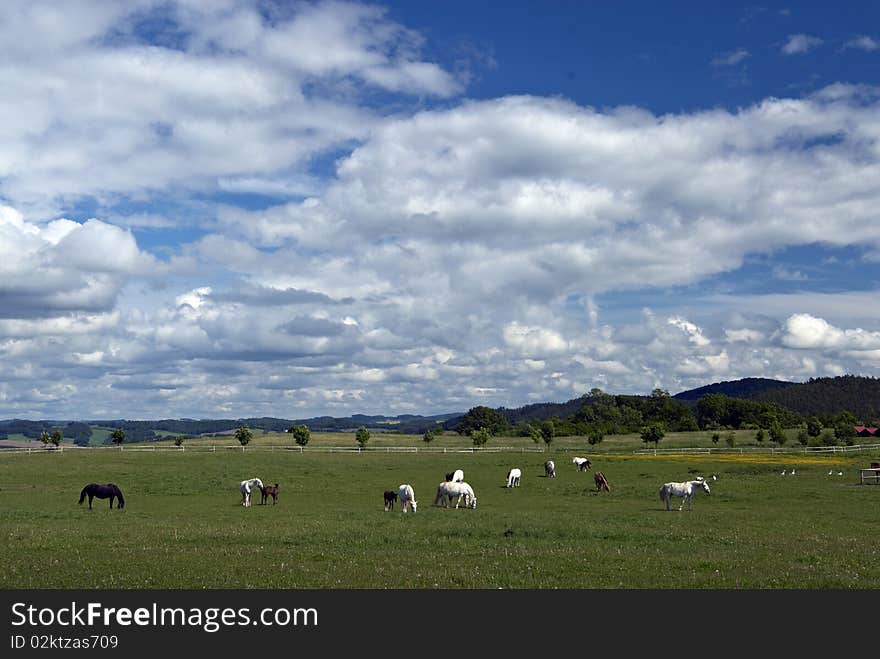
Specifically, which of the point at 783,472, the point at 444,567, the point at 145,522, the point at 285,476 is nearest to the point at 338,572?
the point at 444,567

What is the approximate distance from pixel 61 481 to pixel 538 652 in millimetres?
52463

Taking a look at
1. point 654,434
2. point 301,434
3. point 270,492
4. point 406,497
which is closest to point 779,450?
point 654,434

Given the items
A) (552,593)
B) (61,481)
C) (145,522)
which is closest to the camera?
(552,593)

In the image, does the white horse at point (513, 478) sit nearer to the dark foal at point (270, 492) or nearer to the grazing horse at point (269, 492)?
the dark foal at point (270, 492)

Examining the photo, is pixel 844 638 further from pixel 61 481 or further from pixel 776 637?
pixel 61 481

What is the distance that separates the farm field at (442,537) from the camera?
16.4 meters

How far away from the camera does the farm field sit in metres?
16.4

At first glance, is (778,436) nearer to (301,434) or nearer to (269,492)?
(301,434)

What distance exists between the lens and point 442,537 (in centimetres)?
2406

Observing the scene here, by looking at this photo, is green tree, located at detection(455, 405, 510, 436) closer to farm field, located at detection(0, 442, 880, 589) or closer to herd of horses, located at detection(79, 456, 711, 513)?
farm field, located at detection(0, 442, 880, 589)

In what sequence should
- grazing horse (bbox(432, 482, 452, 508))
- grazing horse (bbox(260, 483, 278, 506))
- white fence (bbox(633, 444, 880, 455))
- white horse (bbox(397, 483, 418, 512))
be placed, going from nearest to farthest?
white horse (bbox(397, 483, 418, 512)) → grazing horse (bbox(432, 482, 452, 508)) → grazing horse (bbox(260, 483, 278, 506)) → white fence (bbox(633, 444, 880, 455))

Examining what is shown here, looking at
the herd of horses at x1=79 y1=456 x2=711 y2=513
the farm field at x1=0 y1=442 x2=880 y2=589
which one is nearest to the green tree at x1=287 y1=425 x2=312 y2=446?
the farm field at x1=0 y1=442 x2=880 y2=589

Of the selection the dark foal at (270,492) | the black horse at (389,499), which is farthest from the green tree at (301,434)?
the black horse at (389,499)

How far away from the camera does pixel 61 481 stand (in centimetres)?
5494
